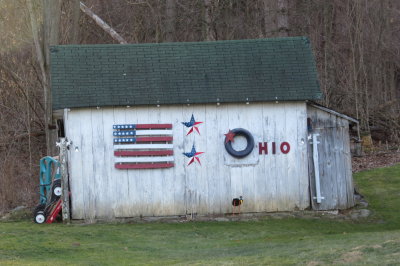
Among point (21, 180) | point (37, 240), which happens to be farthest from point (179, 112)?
point (21, 180)

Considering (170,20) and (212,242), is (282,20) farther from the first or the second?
(212,242)

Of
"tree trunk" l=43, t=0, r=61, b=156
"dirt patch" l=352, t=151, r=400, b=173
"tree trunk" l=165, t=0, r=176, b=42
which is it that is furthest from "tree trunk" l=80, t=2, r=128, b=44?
"dirt patch" l=352, t=151, r=400, b=173

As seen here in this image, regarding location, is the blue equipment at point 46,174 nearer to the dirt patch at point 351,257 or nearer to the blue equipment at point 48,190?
the blue equipment at point 48,190

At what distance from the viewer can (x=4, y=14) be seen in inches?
1137

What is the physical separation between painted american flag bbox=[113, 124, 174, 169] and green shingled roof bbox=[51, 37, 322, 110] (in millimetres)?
626

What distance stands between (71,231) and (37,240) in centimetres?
163

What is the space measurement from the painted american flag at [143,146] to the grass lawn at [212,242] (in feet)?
5.01

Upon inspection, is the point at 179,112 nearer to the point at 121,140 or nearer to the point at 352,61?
the point at 121,140

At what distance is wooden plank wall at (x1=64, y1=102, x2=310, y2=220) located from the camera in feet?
62.2

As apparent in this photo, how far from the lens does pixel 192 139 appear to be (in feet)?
63.0

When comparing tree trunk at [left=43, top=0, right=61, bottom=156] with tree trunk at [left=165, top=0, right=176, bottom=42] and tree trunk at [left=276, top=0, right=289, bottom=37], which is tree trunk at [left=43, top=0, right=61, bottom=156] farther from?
tree trunk at [left=276, top=0, right=289, bottom=37]

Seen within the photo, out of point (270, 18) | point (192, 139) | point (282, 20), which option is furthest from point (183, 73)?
point (270, 18)

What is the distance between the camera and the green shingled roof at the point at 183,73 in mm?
19125

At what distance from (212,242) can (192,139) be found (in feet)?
13.2
